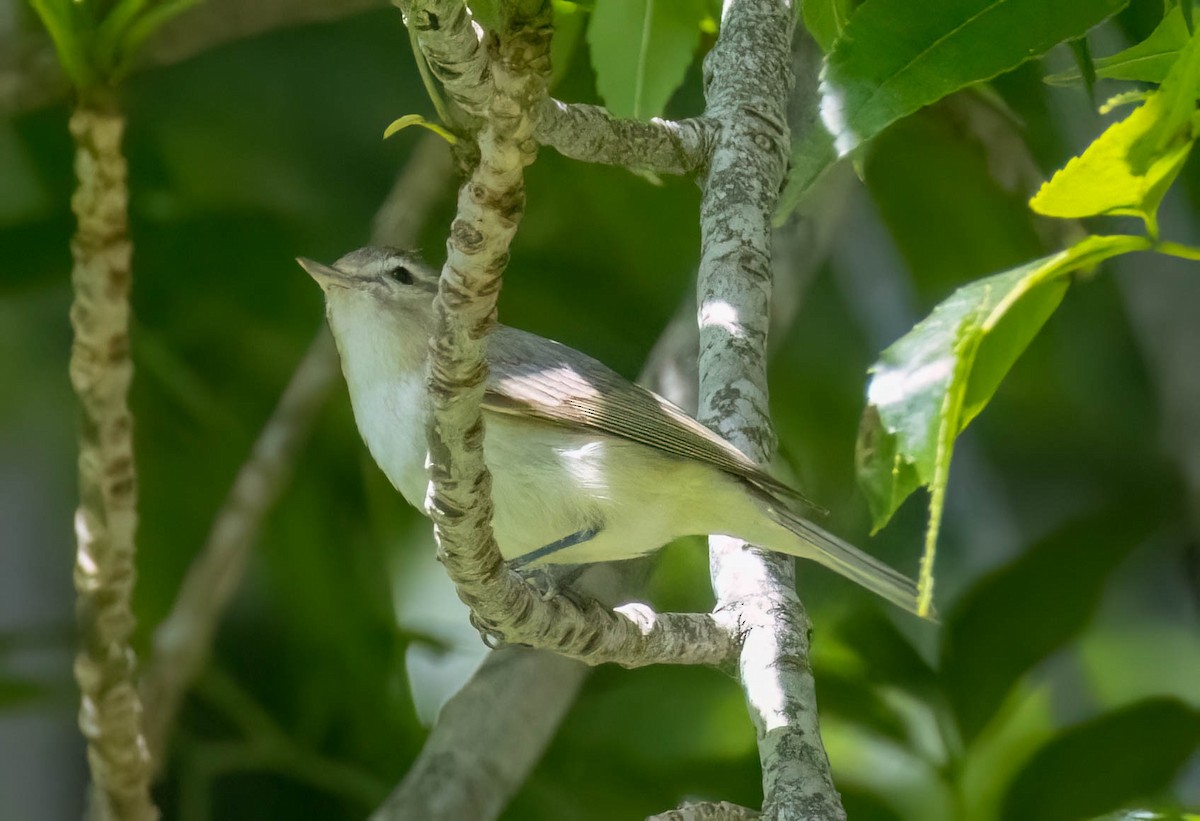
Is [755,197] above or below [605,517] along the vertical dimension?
above

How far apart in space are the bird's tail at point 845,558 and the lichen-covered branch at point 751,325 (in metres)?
0.07

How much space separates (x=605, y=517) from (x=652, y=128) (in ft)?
2.59

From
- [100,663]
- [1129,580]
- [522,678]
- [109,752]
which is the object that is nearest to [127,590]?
[100,663]

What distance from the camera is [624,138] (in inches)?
95.6

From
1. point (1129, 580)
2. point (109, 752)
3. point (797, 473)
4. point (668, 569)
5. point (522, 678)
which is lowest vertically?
point (109, 752)

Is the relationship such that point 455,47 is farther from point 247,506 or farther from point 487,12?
point 247,506

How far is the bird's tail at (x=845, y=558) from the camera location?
8.79 feet

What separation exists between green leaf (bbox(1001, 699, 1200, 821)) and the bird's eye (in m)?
2.02

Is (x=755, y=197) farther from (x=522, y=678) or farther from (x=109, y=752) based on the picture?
(x=109, y=752)

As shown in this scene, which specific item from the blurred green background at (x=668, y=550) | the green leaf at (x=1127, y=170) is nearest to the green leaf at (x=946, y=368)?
the green leaf at (x=1127, y=170)

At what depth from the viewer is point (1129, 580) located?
14.5 feet

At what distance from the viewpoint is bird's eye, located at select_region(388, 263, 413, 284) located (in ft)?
9.68

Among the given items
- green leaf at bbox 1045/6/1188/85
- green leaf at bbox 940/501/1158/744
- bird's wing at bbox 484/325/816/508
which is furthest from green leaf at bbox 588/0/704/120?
green leaf at bbox 940/501/1158/744

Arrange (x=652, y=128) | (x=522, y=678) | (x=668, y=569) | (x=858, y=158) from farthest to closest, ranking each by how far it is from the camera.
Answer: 1. (x=668, y=569)
2. (x=522, y=678)
3. (x=652, y=128)
4. (x=858, y=158)
